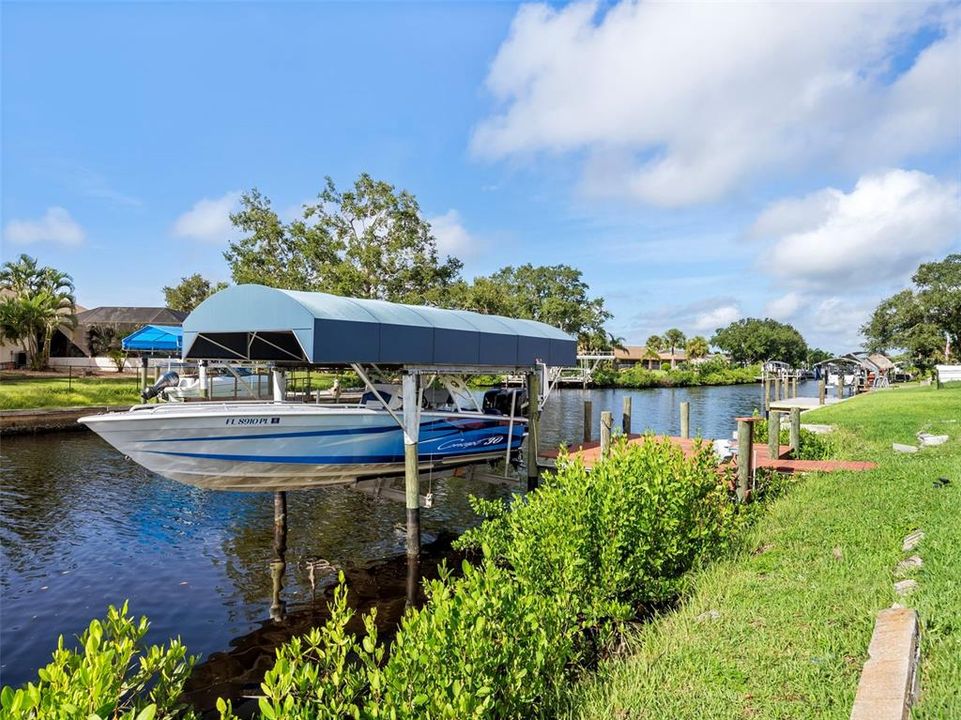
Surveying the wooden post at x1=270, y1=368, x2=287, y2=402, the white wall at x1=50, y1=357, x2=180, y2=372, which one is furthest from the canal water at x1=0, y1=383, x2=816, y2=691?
the white wall at x1=50, y1=357, x2=180, y2=372

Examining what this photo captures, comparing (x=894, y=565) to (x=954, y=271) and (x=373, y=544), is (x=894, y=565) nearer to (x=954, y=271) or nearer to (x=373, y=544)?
(x=373, y=544)

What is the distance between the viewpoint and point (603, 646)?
240 inches

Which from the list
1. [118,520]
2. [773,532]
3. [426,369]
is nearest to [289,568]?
[426,369]

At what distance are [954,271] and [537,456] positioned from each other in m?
67.9

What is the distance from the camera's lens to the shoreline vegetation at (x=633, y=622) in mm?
3840

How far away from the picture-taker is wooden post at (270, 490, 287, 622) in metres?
10.1

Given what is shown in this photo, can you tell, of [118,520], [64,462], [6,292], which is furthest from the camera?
[6,292]

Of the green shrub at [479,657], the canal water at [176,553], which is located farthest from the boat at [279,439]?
the green shrub at [479,657]

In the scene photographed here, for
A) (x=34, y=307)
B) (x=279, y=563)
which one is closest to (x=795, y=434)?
(x=279, y=563)

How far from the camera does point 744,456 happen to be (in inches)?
416

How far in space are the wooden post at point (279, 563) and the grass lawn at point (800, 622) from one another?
254 inches

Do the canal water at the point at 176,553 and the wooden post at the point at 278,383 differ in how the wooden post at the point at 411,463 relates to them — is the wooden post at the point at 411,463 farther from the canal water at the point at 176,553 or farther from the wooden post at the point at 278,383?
the wooden post at the point at 278,383

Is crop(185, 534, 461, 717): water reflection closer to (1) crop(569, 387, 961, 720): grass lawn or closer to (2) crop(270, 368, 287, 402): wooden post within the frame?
(1) crop(569, 387, 961, 720): grass lawn

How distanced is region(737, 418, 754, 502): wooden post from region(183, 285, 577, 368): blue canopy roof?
17.6ft
